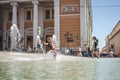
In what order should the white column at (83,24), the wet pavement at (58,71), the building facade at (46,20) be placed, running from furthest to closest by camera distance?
the building facade at (46,20), the white column at (83,24), the wet pavement at (58,71)

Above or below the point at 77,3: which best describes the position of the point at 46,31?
below

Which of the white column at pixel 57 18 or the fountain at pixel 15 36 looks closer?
the white column at pixel 57 18

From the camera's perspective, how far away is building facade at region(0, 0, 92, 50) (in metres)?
49.1

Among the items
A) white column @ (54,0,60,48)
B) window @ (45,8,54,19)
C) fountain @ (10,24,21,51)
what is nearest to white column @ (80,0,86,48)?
white column @ (54,0,60,48)

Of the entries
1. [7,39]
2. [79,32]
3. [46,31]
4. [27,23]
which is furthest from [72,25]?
[7,39]

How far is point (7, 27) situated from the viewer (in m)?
56.2

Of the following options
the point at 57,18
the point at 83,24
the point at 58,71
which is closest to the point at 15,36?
the point at 57,18

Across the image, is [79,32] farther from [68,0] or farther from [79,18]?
[68,0]

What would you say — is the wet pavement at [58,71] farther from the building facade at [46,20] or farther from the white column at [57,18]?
the white column at [57,18]

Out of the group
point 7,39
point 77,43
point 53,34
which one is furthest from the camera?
point 7,39

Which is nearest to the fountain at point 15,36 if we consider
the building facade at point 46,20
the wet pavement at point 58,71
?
the building facade at point 46,20

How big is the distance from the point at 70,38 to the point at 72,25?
2.03 m

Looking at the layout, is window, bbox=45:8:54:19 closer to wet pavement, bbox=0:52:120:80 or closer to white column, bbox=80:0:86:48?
white column, bbox=80:0:86:48

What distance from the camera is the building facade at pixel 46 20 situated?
161 feet
